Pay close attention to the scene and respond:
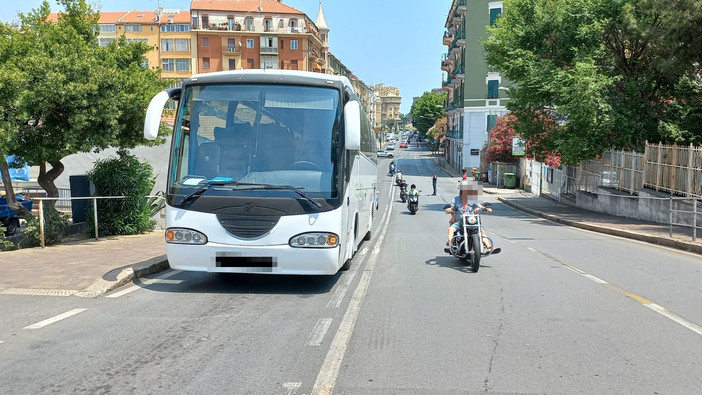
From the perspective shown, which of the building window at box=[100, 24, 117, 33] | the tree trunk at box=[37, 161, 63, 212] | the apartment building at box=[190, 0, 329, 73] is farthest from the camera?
the building window at box=[100, 24, 117, 33]

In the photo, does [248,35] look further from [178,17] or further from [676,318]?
[676,318]

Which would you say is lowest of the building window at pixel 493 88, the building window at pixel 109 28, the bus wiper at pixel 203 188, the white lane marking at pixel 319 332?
the white lane marking at pixel 319 332

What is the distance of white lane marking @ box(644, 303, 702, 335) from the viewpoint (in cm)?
632

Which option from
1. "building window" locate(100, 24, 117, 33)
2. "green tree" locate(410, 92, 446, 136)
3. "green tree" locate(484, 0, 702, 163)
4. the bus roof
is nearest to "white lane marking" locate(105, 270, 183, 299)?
the bus roof

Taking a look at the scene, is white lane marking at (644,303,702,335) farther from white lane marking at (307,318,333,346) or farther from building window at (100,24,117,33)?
building window at (100,24,117,33)

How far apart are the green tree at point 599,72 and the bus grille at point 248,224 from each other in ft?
59.9

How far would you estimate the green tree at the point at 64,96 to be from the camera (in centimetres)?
1253

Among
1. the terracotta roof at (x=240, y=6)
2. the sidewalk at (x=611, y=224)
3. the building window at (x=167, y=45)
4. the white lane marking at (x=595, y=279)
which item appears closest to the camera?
the white lane marking at (x=595, y=279)

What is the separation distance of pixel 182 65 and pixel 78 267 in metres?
77.4

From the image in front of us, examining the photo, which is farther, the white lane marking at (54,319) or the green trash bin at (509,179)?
the green trash bin at (509,179)

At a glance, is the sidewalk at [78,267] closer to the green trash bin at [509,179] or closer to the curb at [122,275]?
the curb at [122,275]

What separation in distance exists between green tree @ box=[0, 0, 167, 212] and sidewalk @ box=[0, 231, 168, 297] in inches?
115

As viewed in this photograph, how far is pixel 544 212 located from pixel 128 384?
24618mm

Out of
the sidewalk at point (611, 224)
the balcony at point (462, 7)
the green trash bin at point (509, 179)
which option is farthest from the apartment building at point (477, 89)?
the sidewalk at point (611, 224)
